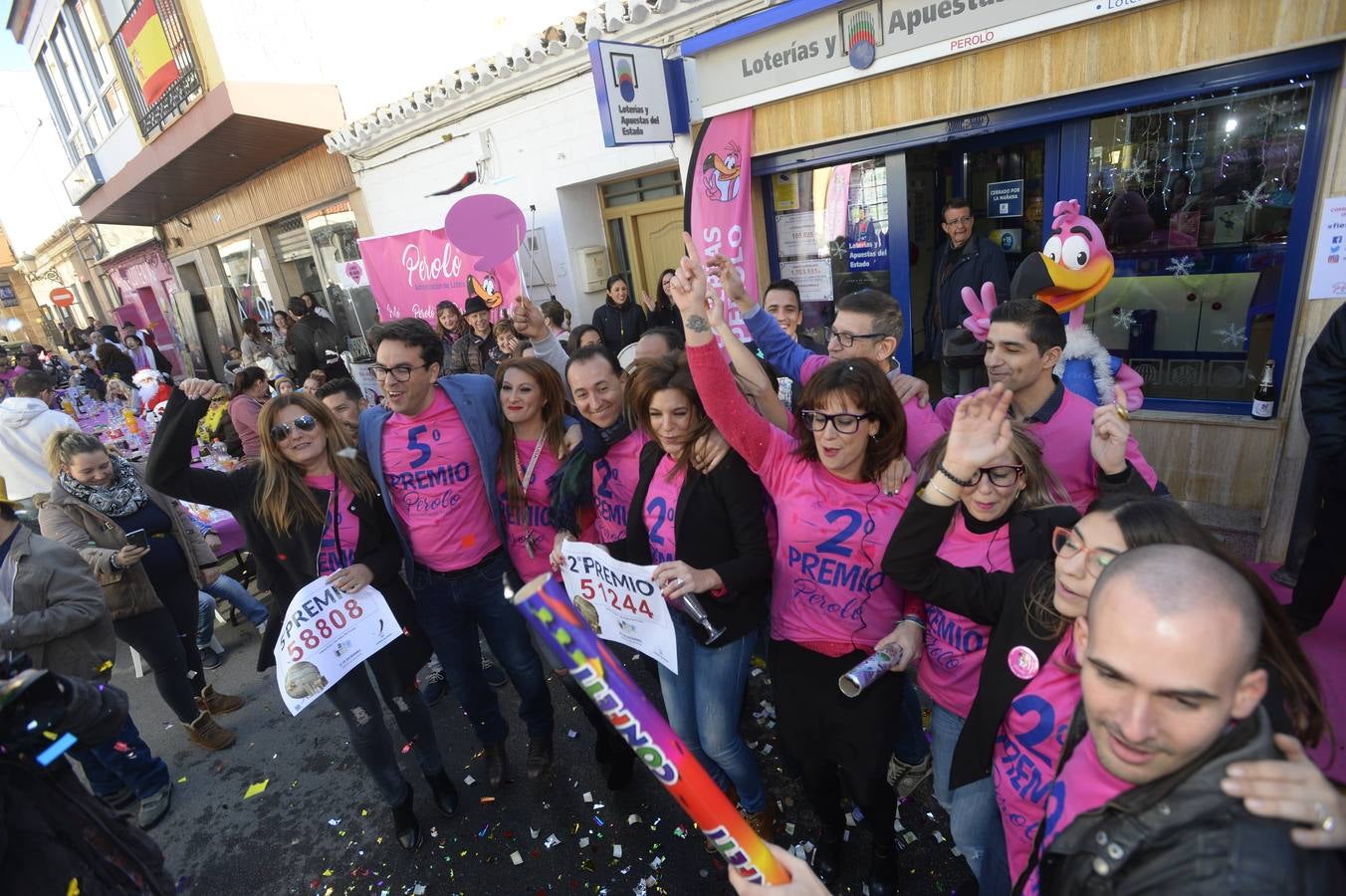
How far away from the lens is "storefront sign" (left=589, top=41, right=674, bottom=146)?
5.48 meters

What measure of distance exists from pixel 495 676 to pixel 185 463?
87.5 inches

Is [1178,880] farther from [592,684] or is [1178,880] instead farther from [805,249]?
[805,249]

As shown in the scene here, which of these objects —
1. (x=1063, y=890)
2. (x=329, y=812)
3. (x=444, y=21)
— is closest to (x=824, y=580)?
(x=1063, y=890)

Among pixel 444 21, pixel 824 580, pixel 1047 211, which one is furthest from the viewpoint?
pixel 444 21

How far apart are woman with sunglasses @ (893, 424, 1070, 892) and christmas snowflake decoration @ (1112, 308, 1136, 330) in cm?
347

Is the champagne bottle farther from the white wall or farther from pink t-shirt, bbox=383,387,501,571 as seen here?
the white wall

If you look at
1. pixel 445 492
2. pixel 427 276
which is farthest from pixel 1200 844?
pixel 427 276

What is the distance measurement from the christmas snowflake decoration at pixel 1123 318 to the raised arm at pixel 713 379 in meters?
3.90

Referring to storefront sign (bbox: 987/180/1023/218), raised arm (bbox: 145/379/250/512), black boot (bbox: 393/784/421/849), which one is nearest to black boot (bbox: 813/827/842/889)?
black boot (bbox: 393/784/421/849)

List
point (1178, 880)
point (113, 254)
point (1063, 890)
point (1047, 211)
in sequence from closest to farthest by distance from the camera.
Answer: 1. point (1178, 880)
2. point (1063, 890)
3. point (1047, 211)
4. point (113, 254)

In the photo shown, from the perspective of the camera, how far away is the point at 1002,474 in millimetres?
1882

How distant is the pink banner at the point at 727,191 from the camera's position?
598cm

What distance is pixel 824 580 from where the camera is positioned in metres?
2.17

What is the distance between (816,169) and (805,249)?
0.77 m
